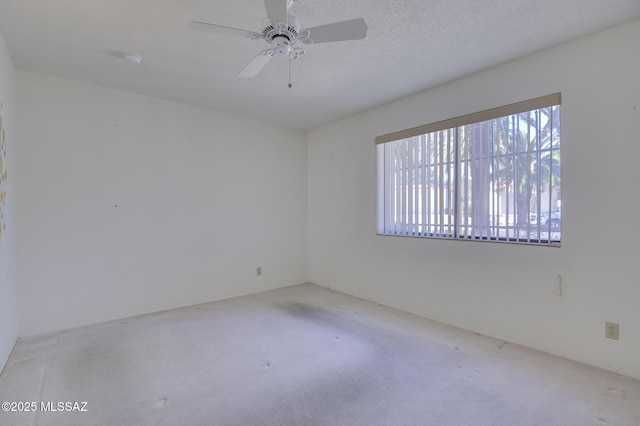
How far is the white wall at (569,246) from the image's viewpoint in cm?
224

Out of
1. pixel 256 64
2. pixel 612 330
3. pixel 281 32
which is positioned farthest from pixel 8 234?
pixel 612 330

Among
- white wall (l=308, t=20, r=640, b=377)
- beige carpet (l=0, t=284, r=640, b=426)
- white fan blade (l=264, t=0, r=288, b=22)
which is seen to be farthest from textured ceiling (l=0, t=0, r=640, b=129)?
beige carpet (l=0, t=284, r=640, b=426)

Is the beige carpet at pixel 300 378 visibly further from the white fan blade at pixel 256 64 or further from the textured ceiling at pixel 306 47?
A: the textured ceiling at pixel 306 47

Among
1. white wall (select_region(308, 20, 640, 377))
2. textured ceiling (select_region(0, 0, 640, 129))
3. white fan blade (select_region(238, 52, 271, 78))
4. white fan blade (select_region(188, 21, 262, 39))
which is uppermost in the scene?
textured ceiling (select_region(0, 0, 640, 129))

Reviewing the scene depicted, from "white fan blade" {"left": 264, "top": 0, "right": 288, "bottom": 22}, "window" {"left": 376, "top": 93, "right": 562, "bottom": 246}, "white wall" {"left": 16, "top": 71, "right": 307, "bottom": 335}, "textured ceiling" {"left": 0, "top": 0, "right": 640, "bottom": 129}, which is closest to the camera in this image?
"white fan blade" {"left": 264, "top": 0, "right": 288, "bottom": 22}

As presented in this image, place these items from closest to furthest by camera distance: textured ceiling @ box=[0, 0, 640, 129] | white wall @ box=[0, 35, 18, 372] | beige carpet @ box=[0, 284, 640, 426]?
beige carpet @ box=[0, 284, 640, 426] → textured ceiling @ box=[0, 0, 640, 129] → white wall @ box=[0, 35, 18, 372]

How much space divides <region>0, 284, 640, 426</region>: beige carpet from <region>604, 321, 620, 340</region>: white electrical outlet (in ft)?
0.86

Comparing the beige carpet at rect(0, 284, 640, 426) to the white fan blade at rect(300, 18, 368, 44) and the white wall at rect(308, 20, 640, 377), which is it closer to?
the white wall at rect(308, 20, 640, 377)

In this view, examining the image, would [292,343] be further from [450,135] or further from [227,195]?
[450,135]

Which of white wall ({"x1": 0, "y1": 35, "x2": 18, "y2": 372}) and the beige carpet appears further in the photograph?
white wall ({"x1": 0, "y1": 35, "x2": 18, "y2": 372})

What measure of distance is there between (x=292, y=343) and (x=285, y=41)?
240cm

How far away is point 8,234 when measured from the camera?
2656 mm

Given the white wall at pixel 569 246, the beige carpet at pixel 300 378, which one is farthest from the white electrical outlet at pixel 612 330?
the beige carpet at pixel 300 378

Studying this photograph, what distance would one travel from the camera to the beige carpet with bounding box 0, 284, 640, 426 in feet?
5.95
